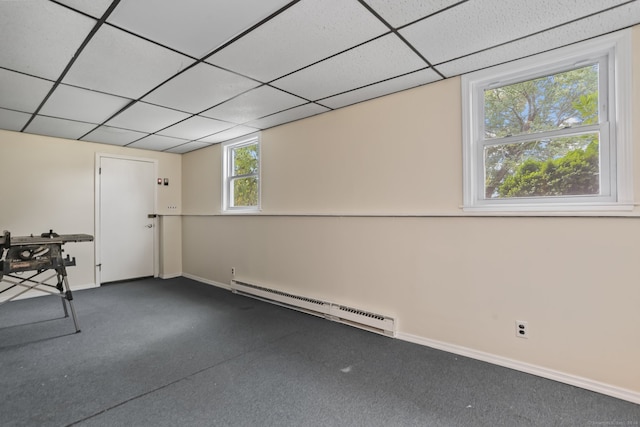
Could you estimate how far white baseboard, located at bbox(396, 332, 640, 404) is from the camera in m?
1.91

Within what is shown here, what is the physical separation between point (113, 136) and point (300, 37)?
3.71 metres

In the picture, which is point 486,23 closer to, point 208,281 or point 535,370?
point 535,370

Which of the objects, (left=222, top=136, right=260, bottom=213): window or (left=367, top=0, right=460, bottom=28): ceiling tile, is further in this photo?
(left=222, top=136, right=260, bottom=213): window

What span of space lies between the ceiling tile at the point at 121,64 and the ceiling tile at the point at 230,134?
1.39 metres

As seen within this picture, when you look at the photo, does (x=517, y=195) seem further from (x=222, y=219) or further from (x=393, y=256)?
(x=222, y=219)

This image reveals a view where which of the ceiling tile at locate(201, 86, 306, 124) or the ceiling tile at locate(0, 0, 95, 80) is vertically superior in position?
the ceiling tile at locate(201, 86, 306, 124)

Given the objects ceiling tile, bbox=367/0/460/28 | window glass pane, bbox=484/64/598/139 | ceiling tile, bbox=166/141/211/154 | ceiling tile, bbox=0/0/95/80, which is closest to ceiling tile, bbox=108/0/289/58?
ceiling tile, bbox=0/0/95/80

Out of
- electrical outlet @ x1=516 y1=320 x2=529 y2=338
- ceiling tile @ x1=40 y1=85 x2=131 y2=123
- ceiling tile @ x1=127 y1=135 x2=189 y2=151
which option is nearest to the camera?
electrical outlet @ x1=516 y1=320 x2=529 y2=338

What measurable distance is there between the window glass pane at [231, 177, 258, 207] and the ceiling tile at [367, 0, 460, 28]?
299 cm

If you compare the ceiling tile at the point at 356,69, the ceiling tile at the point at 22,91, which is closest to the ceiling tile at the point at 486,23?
the ceiling tile at the point at 356,69

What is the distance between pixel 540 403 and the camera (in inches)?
73.2

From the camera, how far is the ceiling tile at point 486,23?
1671 mm

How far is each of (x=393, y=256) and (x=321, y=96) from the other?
5.52 feet

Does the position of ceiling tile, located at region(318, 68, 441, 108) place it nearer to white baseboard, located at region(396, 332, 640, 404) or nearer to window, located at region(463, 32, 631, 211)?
window, located at region(463, 32, 631, 211)
